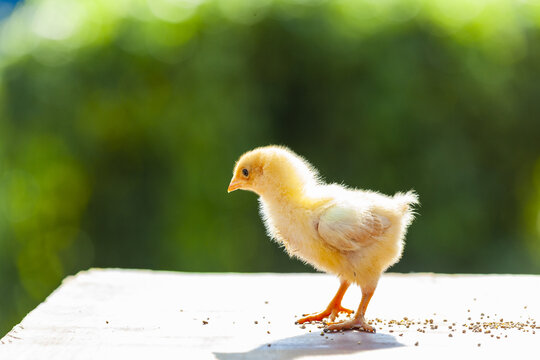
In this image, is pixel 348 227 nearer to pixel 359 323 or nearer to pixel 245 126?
pixel 359 323

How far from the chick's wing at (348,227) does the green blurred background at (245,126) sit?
230cm

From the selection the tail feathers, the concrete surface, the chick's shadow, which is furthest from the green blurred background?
the chick's shadow

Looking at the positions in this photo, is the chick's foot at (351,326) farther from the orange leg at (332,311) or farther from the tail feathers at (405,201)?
the tail feathers at (405,201)

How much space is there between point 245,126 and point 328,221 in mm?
2404

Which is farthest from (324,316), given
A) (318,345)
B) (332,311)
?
(318,345)

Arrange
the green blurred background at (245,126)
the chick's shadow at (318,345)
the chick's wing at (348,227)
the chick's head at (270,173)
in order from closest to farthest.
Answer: the chick's shadow at (318,345) → the chick's wing at (348,227) → the chick's head at (270,173) → the green blurred background at (245,126)

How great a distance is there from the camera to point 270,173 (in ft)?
9.35

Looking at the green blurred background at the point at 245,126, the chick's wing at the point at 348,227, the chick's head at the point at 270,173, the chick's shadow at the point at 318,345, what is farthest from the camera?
the green blurred background at the point at 245,126

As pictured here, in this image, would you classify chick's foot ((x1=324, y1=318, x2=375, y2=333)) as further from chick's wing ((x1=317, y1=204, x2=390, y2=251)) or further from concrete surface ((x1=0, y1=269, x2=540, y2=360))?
chick's wing ((x1=317, y1=204, x2=390, y2=251))

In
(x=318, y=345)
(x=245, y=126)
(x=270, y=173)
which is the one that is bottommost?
(x=318, y=345)

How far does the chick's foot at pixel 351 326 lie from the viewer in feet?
9.04

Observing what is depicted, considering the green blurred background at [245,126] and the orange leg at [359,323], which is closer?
the orange leg at [359,323]

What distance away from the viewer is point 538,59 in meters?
5.26

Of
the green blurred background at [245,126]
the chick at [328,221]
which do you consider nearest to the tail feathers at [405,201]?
the chick at [328,221]
